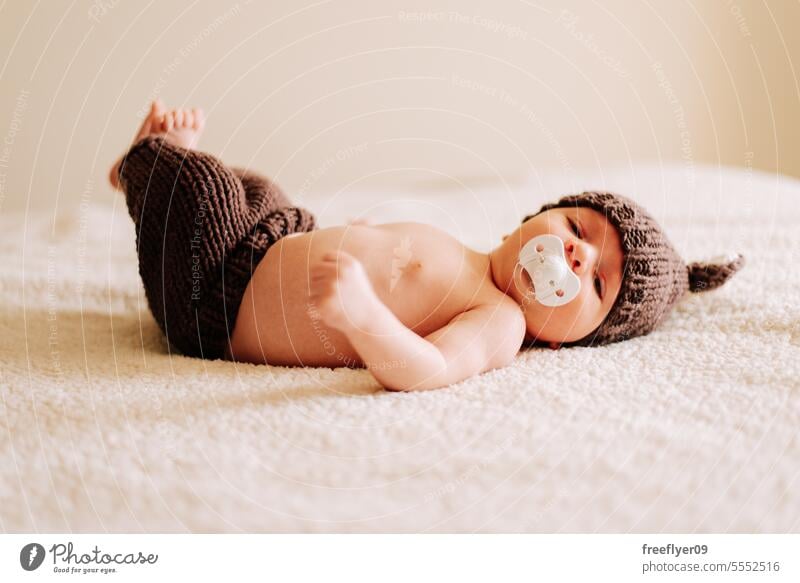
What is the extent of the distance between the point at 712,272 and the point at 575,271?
22cm

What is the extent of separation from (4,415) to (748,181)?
117cm

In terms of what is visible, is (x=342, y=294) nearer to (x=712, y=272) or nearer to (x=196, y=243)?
(x=196, y=243)

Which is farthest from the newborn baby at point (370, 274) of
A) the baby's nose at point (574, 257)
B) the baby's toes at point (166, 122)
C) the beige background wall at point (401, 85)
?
the beige background wall at point (401, 85)

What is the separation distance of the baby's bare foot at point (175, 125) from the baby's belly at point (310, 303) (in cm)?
23

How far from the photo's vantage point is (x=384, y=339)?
60cm

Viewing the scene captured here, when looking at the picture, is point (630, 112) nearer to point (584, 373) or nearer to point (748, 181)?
point (748, 181)

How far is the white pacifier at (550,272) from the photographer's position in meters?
0.76

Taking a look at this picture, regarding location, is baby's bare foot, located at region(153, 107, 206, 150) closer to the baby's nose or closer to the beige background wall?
the baby's nose

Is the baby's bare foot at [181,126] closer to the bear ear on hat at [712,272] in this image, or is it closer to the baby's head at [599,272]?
the baby's head at [599,272]

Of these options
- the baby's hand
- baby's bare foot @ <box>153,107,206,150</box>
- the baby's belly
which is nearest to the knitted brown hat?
the baby's belly

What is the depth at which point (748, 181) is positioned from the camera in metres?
1.26

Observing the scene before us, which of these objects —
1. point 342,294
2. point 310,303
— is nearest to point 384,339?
point 342,294

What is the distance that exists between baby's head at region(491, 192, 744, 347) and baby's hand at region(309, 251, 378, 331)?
24 cm
